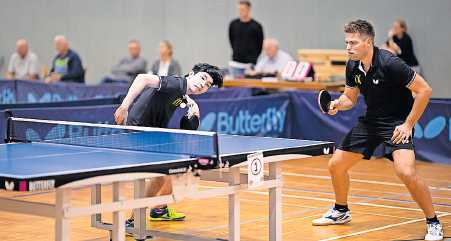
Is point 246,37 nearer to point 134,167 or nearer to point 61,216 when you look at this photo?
point 134,167

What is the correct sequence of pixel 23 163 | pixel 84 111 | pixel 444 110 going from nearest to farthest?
pixel 23 163 < pixel 84 111 < pixel 444 110

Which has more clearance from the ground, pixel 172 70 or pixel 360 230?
pixel 172 70

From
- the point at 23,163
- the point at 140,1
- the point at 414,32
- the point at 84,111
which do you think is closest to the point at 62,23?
the point at 140,1

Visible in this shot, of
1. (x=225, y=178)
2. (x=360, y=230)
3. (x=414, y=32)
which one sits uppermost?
(x=414, y=32)

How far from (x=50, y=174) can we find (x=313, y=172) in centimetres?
657

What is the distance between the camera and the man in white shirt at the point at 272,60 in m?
14.8

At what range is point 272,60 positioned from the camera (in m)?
15.0

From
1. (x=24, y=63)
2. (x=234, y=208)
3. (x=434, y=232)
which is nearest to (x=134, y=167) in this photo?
(x=234, y=208)

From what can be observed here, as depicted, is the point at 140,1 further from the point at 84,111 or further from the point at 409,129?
the point at 409,129

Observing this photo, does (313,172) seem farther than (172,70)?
No

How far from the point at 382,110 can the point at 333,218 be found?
1.04 metres

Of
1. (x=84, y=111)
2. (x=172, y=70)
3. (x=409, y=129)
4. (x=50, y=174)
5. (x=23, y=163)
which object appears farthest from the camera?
(x=172, y=70)

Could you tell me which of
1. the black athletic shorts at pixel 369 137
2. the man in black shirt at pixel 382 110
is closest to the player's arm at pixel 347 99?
the man in black shirt at pixel 382 110

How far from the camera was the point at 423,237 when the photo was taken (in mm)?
7680
